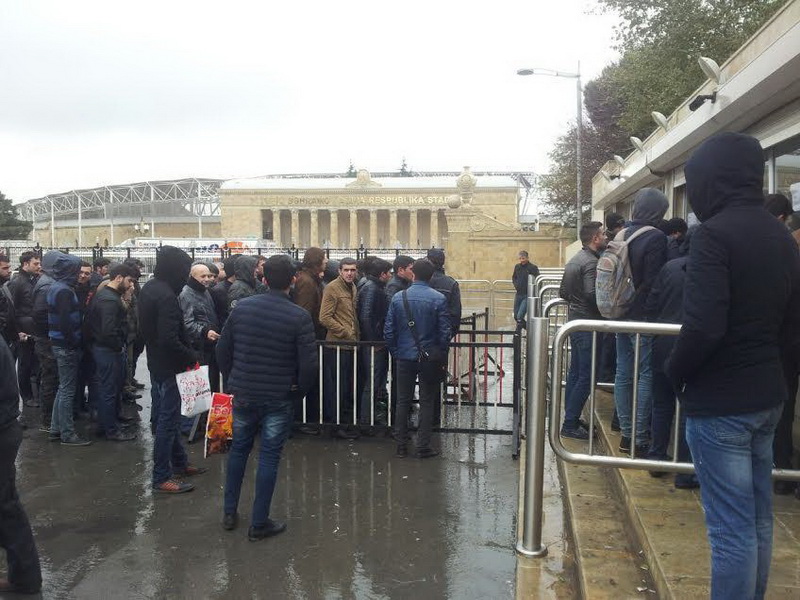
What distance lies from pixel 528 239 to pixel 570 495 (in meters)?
27.0

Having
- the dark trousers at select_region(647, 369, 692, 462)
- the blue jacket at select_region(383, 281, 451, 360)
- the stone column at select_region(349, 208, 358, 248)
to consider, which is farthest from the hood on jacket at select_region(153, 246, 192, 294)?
the stone column at select_region(349, 208, 358, 248)

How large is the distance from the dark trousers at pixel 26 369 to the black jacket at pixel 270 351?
5.13 metres

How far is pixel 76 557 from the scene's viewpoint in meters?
4.28

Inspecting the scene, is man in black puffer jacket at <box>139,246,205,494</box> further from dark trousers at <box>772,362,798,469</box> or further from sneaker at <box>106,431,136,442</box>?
dark trousers at <box>772,362,798,469</box>

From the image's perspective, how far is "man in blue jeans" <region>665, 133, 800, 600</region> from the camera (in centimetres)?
240

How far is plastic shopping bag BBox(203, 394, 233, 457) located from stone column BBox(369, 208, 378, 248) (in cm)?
7234

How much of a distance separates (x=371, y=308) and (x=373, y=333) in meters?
0.28

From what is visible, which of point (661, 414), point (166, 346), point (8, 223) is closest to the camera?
point (661, 414)

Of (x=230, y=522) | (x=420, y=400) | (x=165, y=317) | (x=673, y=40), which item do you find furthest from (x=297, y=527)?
(x=673, y=40)

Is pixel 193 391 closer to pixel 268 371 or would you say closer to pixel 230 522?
pixel 230 522

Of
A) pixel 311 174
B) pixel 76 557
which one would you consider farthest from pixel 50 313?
pixel 311 174

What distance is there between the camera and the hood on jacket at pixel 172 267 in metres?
5.49

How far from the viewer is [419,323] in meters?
6.05

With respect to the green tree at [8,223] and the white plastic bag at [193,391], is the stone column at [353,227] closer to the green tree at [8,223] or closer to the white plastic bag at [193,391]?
the green tree at [8,223]
